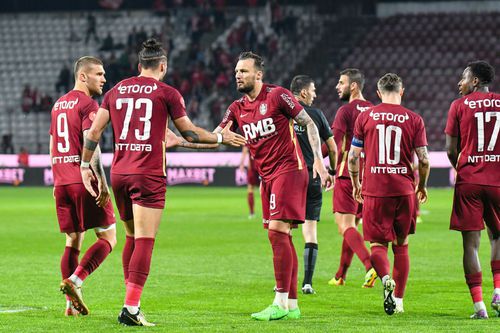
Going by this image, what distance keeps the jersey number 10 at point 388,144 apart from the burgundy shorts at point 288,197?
0.76 m

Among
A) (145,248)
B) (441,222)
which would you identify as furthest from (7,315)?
(441,222)

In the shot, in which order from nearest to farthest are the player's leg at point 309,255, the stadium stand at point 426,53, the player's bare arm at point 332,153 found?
the player's bare arm at point 332,153 < the player's leg at point 309,255 < the stadium stand at point 426,53

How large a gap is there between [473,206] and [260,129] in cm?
201

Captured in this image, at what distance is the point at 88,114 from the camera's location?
9312 millimetres

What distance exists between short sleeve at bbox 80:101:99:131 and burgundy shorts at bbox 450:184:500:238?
10.8ft

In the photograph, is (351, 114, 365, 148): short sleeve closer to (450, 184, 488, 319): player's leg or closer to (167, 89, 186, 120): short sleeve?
(450, 184, 488, 319): player's leg

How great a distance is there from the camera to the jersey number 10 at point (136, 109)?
28.5ft

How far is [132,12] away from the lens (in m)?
48.2

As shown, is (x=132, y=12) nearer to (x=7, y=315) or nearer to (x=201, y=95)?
(x=201, y=95)

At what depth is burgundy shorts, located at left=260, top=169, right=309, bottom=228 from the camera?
30.7 ft

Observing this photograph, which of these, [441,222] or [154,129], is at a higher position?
[154,129]

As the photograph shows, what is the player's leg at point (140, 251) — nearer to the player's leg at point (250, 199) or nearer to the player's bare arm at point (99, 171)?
the player's bare arm at point (99, 171)

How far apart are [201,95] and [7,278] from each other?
29926 millimetres

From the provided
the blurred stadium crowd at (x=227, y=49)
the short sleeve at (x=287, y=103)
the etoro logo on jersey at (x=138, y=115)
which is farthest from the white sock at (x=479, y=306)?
the blurred stadium crowd at (x=227, y=49)
